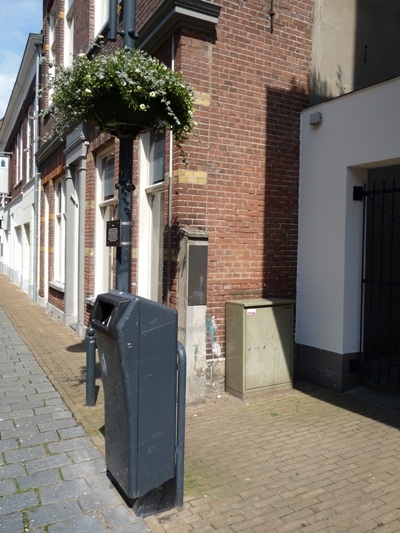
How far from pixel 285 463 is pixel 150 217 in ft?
13.3

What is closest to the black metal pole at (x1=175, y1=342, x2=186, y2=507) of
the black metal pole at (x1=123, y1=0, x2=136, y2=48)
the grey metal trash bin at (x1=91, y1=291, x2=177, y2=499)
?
the grey metal trash bin at (x1=91, y1=291, x2=177, y2=499)

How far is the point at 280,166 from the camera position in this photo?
21.1ft

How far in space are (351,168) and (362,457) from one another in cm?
335

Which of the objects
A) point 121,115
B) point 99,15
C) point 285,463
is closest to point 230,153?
point 121,115

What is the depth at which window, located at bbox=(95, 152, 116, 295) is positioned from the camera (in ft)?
28.9

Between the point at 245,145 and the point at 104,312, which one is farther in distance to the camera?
the point at 245,145

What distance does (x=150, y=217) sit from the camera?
7.01m

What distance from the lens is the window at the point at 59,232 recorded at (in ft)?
41.1

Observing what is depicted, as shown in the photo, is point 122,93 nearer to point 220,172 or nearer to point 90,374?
point 220,172

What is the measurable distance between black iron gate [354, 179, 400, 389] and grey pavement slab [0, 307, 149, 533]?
146 inches

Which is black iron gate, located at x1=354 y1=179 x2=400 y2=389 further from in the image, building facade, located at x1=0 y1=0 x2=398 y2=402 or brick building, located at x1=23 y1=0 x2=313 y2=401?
brick building, located at x1=23 y1=0 x2=313 y2=401

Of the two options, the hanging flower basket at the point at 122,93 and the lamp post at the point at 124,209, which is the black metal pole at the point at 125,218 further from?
the hanging flower basket at the point at 122,93

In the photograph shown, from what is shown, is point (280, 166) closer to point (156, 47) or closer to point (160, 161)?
point (160, 161)

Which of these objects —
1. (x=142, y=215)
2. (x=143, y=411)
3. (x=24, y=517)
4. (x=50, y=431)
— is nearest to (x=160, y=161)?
(x=142, y=215)
